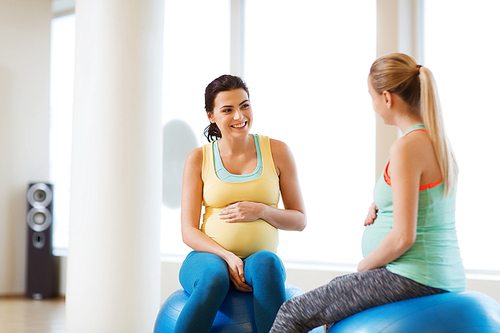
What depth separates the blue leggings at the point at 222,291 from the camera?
160cm

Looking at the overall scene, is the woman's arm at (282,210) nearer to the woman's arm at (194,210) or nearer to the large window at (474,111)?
the woman's arm at (194,210)

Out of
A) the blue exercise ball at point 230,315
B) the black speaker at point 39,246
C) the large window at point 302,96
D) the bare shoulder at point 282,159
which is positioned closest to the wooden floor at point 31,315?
the black speaker at point 39,246

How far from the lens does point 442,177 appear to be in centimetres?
137

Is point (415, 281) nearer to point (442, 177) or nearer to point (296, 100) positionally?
point (442, 177)

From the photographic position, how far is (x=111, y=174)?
8.80 feet

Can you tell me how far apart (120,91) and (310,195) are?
1.73 m

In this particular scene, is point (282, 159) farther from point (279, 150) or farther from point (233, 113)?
point (233, 113)

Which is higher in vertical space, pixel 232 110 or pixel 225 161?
pixel 232 110

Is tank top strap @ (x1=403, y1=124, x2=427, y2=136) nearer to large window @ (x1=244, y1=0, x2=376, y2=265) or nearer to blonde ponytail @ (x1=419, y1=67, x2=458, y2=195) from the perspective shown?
blonde ponytail @ (x1=419, y1=67, x2=458, y2=195)

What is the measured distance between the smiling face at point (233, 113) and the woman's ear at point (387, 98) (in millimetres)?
666

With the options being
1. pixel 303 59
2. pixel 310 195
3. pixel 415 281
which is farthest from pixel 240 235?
pixel 303 59

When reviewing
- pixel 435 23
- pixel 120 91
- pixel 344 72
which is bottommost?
pixel 120 91

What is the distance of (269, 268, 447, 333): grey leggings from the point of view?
1408 mm

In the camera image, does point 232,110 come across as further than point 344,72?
No
